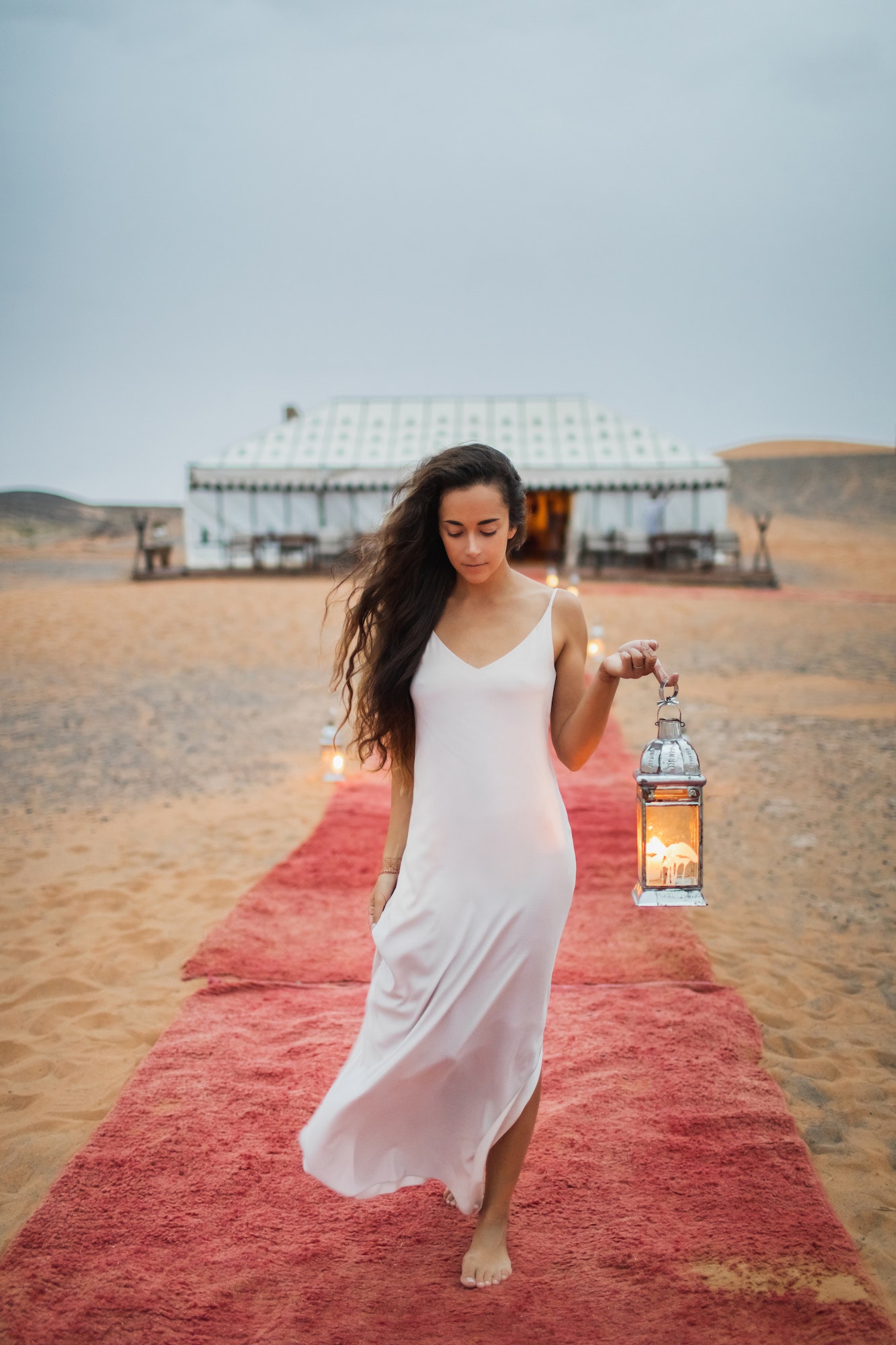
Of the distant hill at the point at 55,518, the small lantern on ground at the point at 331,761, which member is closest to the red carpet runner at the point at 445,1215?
the small lantern on ground at the point at 331,761

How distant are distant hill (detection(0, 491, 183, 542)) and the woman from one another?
96.1ft

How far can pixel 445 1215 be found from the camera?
2416mm

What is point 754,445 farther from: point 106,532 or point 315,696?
point 315,696

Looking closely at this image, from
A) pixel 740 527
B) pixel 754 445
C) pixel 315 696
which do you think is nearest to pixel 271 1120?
pixel 315 696

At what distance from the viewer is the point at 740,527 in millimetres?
36438

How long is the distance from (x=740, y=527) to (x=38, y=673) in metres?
30.8

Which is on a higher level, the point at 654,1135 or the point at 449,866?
the point at 449,866

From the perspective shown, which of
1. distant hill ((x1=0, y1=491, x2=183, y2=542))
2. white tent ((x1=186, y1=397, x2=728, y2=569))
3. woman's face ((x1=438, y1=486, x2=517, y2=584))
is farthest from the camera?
distant hill ((x1=0, y1=491, x2=183, y2=542))

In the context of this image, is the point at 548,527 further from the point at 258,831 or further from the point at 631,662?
the point at 631,662

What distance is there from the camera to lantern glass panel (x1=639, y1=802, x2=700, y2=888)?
82.4 inches

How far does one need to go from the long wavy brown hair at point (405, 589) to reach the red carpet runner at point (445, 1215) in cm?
114

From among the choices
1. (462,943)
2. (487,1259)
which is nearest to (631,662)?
(462,943)

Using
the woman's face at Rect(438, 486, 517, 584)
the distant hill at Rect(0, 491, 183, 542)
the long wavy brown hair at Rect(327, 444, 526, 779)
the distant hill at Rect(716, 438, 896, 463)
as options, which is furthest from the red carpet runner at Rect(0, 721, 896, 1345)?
the distant hill at Rect(716, 438, 896, 463)

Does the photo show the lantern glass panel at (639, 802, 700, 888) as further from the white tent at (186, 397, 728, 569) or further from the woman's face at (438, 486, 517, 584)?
the white tent at (186, 397, 728, 569)
